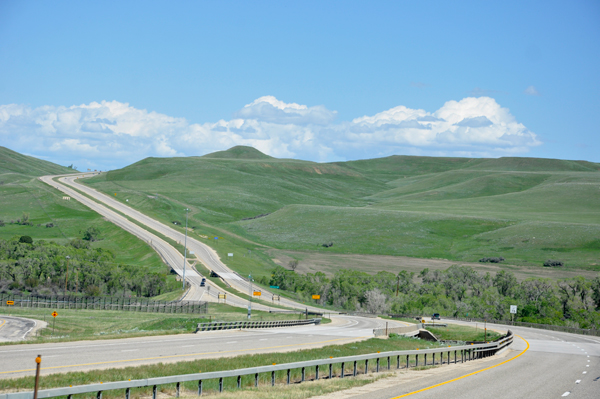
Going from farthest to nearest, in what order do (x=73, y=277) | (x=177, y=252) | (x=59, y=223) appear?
(x=59, y=223) < (x=177, y=252) < (x=73, y=277)

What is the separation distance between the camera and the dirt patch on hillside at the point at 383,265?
108m

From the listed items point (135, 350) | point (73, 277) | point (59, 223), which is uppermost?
point (59, 223)

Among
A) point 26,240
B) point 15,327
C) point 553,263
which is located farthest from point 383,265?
point 15,327

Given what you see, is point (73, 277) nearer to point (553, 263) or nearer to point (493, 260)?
point (493, 260)

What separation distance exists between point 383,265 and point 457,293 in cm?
2248

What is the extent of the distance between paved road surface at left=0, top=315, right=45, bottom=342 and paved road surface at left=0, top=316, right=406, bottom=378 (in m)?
12.4

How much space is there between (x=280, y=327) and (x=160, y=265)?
5293cm

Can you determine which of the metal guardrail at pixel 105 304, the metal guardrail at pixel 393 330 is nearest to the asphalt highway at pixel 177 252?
the metal guardrail at pixel 105 304

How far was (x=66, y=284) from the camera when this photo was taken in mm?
81375

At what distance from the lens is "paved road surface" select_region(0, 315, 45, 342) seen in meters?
38.2

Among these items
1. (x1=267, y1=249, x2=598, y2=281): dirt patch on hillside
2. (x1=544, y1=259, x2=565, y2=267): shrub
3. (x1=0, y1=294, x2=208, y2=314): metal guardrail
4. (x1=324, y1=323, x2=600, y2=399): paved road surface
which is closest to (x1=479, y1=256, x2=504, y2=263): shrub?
(x1=267, y1=249, x2=598, y2=281): dirt patch on hillside

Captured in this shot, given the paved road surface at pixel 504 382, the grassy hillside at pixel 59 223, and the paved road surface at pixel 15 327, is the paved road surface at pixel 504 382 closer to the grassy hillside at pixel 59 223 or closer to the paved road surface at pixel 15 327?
the paved road surface at pixel 15 327

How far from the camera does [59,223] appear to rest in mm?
133875

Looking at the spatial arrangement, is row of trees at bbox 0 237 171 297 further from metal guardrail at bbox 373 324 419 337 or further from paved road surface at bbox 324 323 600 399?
paved road surface at bbox 324 323 600 399
